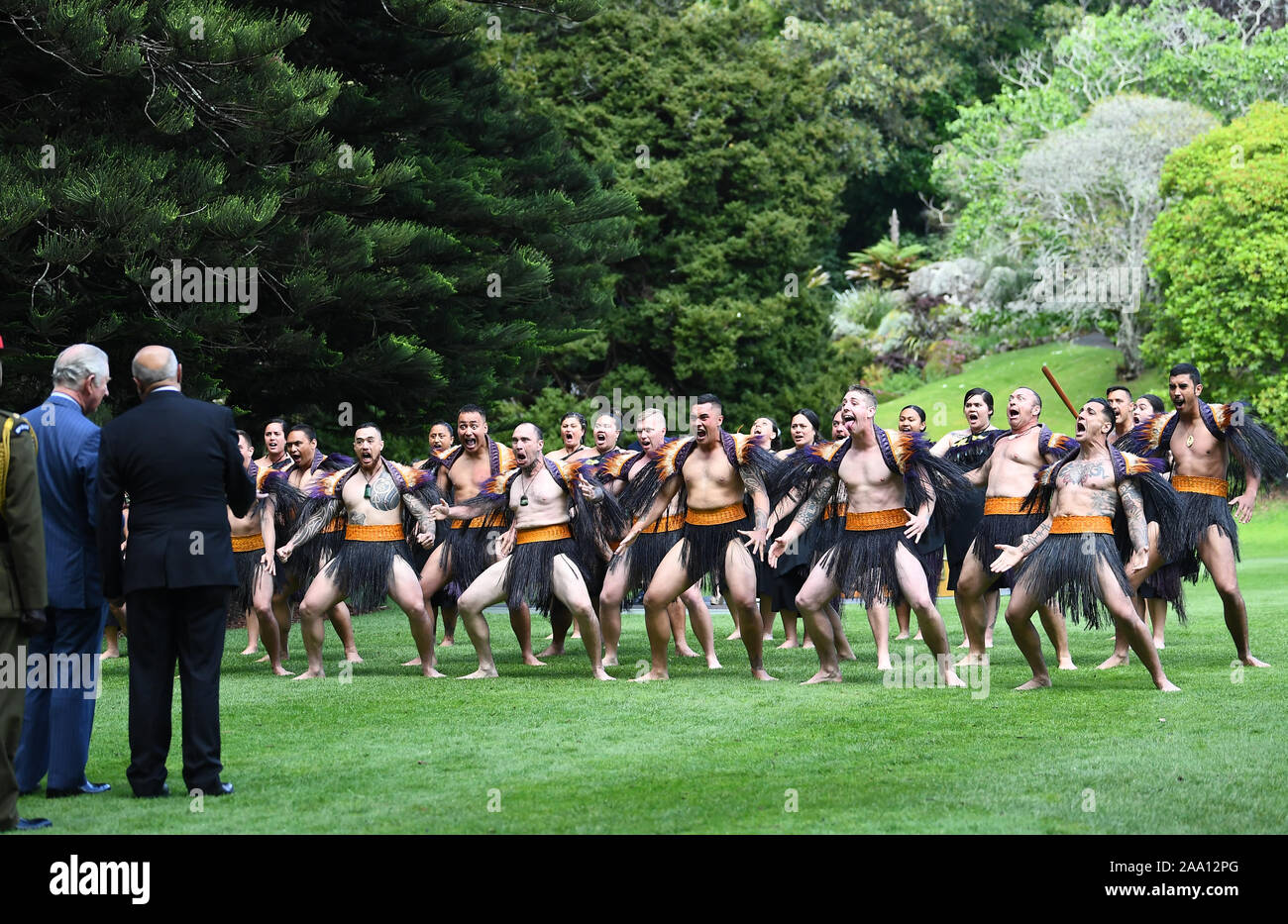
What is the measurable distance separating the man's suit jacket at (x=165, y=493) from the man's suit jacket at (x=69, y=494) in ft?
0.63

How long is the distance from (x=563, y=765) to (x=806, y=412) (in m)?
7.27

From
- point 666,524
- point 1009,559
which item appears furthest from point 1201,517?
Answer: point 666,524

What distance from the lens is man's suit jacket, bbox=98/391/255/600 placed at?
8.02 m

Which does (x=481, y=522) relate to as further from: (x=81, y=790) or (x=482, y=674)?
(x=81, y=790)

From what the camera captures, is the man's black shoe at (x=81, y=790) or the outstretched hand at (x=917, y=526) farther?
the outstretched hand at (x=917, y=526)

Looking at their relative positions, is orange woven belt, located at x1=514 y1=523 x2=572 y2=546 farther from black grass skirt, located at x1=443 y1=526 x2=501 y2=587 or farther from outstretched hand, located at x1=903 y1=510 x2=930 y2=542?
outstretched hand, located at x1=903 y1=510 x2=930 y2=542

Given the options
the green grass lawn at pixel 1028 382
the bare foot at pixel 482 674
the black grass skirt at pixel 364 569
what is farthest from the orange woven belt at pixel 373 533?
the green grass lawn at pixel 1028 382

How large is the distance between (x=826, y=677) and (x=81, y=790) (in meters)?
6.05

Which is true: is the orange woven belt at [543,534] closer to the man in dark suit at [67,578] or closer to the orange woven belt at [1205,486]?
the orange woven belt at [1205,486]

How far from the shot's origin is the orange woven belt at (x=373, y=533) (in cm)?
1360

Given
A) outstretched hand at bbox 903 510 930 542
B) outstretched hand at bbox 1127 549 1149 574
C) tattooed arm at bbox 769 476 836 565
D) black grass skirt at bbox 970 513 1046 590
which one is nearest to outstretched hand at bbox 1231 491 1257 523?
black grass skirt at bbox 970 513 1046 590

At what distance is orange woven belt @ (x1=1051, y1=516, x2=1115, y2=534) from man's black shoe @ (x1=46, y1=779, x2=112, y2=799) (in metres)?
6.42

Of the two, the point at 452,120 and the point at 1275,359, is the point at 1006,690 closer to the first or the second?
the point at 452,120

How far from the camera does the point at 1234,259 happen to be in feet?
121
